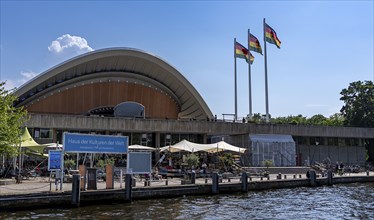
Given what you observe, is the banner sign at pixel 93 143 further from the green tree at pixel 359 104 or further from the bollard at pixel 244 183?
the green tree at pixel 359 104

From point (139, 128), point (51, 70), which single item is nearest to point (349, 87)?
point (139, 128)

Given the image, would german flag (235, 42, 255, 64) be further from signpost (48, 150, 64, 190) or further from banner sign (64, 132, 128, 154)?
signpost (48, 150, 64, 190)

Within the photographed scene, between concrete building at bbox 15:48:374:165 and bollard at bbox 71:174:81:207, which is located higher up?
concrete building at bbox 15:48:374:165

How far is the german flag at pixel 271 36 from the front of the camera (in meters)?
46.0

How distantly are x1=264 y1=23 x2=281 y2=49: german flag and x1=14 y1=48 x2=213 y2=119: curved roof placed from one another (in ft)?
36.3

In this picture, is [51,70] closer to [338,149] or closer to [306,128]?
[306,128]

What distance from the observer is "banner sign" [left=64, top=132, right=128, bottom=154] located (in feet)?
65.5

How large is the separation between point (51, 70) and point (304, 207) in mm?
32360

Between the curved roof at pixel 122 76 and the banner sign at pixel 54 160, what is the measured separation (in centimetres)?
2443

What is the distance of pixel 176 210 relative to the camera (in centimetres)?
1772

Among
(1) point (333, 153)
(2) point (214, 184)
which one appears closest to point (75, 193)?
(2) point (214, 184)

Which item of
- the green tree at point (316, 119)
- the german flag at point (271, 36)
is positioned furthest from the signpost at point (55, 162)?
the green tree at point (316, 119)

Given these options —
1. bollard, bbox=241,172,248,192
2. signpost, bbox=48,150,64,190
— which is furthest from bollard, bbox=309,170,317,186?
signpost, bbox=48,150,64,190

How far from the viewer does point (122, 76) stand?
48188 mm
